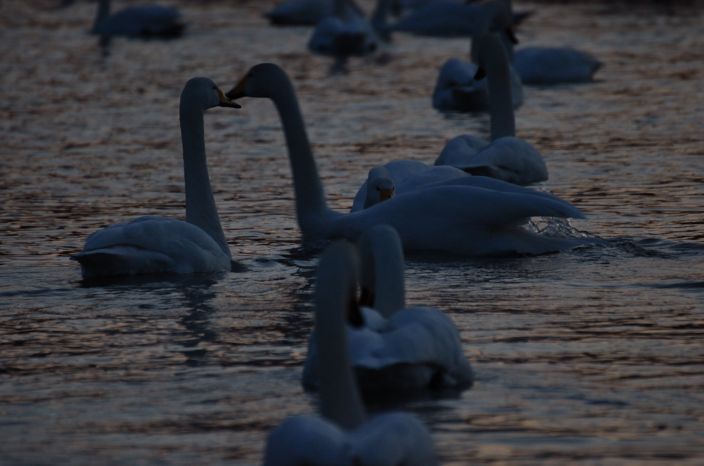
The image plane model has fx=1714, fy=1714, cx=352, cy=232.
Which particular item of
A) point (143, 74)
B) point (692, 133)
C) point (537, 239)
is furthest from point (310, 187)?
point (143, 74)

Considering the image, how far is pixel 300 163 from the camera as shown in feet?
33.7

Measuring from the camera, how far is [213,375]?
6867mm

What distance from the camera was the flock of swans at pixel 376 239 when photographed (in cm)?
518

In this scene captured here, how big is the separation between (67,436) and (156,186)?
6.99 meters

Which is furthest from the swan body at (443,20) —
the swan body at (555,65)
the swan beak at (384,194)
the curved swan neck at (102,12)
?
the swan beak at (384,194)

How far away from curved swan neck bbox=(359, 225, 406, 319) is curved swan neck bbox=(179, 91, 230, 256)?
282cm

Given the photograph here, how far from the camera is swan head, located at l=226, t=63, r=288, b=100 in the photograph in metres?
10.2

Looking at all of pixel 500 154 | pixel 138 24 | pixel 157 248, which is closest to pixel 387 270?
pixel 157 248

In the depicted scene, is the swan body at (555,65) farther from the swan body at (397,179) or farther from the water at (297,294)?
the swan body at (397,179)

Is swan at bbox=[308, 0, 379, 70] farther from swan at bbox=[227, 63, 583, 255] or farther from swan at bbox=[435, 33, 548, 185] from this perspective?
swan at bbox=[227, 63, 583, 255]

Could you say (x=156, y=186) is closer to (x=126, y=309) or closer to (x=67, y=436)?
(x=126, y=309)

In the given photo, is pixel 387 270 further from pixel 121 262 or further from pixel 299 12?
pixel 299 12

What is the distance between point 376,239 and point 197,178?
3.13 metres

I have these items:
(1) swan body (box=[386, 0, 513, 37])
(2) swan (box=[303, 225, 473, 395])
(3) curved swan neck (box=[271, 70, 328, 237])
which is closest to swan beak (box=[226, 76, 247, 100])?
(3) curved swan neck (box=[271, 70, 328, 237])
